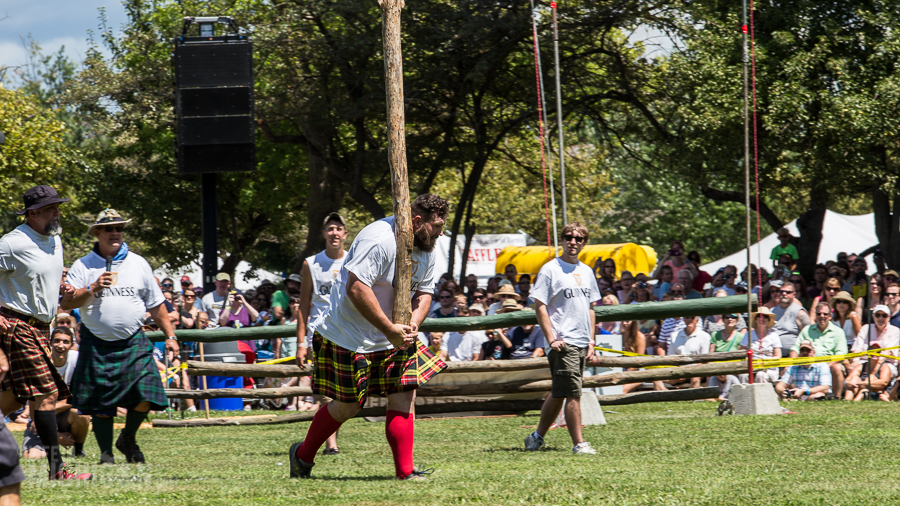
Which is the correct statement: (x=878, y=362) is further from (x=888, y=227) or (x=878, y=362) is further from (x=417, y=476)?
(x=417, y=476)

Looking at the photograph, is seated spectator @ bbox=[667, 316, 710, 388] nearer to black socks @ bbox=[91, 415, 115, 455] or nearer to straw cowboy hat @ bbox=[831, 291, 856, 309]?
straw cowboy hat @ bbox=[831, 291, 856, 309]

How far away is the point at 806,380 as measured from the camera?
11.2 metres

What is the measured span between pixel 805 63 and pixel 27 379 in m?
12.7

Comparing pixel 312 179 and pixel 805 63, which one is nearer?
pixel 805 63

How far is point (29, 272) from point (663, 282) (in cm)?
1071

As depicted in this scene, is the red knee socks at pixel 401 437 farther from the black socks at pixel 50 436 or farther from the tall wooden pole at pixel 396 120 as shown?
the black socks at pixel 50 436

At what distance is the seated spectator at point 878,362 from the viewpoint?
1078 cm

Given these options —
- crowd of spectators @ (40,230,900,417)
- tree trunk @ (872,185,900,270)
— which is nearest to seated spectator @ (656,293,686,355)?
crowd of spectators @ (40,230,900,417)

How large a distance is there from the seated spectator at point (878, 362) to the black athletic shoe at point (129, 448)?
7.58 meters

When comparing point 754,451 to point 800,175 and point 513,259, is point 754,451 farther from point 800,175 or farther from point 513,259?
point 513,259

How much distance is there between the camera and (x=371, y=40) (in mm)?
17891

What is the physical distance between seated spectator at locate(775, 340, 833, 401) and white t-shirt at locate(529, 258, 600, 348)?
4755 millimetres

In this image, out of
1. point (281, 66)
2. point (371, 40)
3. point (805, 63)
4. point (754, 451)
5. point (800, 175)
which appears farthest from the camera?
point (281, 66)

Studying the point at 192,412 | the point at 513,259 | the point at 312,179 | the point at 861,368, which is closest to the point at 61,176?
the point at 312,179
